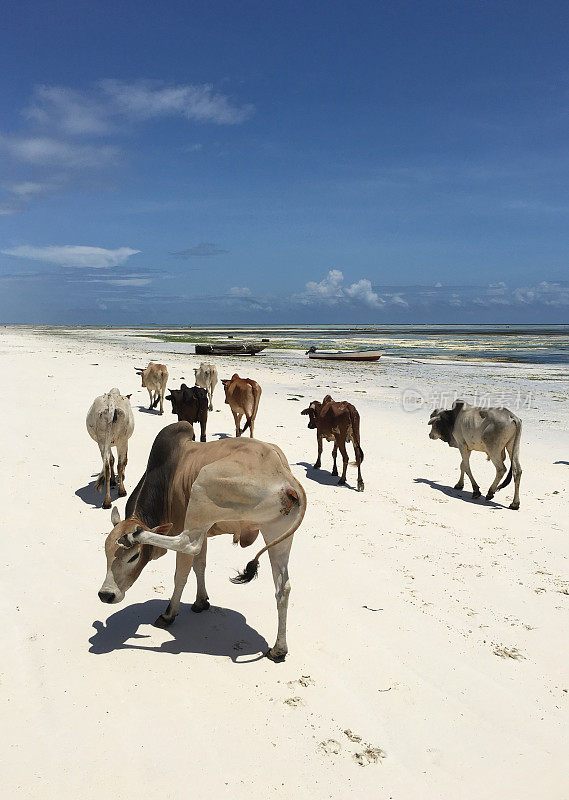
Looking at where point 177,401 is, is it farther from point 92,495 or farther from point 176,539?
point 176,539

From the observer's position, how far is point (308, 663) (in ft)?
15.2

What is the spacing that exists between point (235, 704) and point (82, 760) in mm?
1160

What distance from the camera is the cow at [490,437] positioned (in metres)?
9.73

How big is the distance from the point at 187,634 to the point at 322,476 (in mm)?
6186

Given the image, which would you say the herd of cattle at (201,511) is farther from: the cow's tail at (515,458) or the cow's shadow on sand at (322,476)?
the cow's tail at (515,458)

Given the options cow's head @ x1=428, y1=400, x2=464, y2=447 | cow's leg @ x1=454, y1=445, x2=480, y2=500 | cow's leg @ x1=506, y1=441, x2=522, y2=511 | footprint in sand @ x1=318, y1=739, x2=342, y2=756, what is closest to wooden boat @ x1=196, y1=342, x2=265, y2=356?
cow's head @ x1=428, y1=400, x2=464, y2=447

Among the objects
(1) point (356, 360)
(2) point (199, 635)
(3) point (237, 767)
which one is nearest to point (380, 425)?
(2) point (199, 635)

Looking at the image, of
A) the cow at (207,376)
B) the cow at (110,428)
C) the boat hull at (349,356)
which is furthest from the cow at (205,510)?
the boat hull at (349,356)

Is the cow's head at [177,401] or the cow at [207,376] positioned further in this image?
the cow at [207,376]

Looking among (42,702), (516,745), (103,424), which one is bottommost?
(516,745)

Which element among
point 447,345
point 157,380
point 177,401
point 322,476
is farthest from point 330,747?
point 447,345

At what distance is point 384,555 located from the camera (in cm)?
700

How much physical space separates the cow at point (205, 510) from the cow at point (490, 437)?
652cm

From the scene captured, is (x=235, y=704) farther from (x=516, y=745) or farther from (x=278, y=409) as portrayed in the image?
(x=278, y=409)
